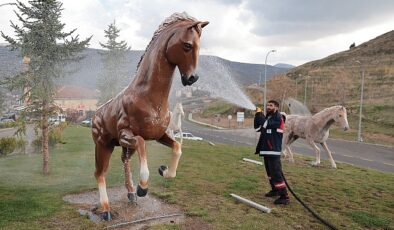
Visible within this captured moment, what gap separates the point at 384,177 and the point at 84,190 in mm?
9620

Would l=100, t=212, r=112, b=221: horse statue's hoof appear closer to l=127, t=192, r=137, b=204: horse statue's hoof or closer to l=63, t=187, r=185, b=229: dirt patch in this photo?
l=63, t=187, r=185, b=229: dirt patch

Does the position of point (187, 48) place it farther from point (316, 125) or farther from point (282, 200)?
point (316, 125)

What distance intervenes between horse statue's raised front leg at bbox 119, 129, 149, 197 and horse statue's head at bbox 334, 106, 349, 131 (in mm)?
9082

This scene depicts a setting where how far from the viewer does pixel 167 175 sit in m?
4.55

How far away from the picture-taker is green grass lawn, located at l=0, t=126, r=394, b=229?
19.9 ft

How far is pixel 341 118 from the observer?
1153 centimetres

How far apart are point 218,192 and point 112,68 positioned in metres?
17.4

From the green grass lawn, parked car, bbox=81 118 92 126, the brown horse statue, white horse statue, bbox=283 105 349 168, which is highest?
the brown horse statue

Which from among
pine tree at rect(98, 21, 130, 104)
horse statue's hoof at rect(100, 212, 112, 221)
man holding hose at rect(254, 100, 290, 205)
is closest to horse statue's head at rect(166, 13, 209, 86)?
horse statue's hoof at rect(100, 212, 112, 221)

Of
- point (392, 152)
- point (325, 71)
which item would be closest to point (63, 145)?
Result: point (392, 152)

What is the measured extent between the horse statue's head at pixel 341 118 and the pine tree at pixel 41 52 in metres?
8.84

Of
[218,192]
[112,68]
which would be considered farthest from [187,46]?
[112,68]

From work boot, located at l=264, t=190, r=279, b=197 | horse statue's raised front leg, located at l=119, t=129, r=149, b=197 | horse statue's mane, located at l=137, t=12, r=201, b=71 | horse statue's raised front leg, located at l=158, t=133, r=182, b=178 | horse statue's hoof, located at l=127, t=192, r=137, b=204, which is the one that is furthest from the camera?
work boot, located at l=264, t=190, r=279, b=197

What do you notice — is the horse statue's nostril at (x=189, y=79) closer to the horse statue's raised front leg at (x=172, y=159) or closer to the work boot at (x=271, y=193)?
the horse statue's raised front leg at (x=172, y=159)
